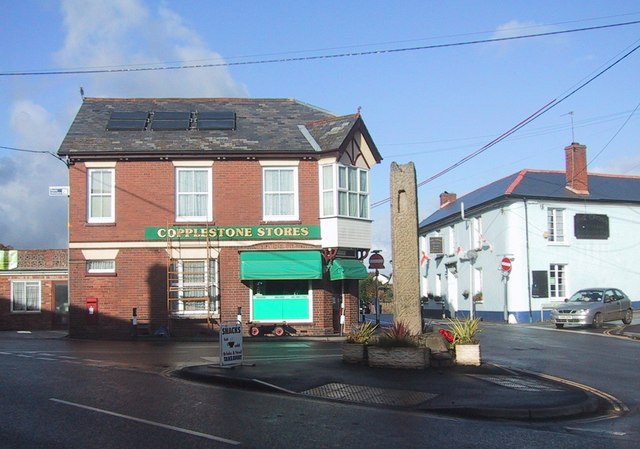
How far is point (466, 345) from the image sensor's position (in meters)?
14.8

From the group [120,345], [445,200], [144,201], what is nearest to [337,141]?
[144,201]

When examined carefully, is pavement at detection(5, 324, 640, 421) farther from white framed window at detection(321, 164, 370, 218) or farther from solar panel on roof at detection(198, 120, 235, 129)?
solar panel on roof at detection(198, 120, 235, 129)

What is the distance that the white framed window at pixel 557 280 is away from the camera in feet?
124

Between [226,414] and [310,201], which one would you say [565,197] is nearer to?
[310,201]

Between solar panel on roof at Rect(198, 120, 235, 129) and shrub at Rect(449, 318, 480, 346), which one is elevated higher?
solar panel on roof at Rect(198, 120, 235, 129)

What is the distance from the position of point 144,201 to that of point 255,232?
4.14 m

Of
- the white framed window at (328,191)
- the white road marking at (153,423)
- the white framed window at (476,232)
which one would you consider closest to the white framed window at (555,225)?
the white framed window at (476,232)

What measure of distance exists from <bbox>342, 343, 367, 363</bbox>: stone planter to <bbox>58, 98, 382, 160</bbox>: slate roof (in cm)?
1193

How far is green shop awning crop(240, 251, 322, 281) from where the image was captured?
25.2 meters

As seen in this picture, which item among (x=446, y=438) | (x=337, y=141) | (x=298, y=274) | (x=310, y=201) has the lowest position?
(x=446, y=438)

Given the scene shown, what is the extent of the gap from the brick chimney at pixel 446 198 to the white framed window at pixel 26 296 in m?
28.8

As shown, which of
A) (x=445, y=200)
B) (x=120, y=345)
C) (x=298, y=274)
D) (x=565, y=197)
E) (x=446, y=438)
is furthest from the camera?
(x=445, y=200)

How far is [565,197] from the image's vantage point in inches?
1494

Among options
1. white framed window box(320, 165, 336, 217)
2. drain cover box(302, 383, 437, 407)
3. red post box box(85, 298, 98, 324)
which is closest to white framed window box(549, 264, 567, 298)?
white framed window box(320, 165, 336, 217)
